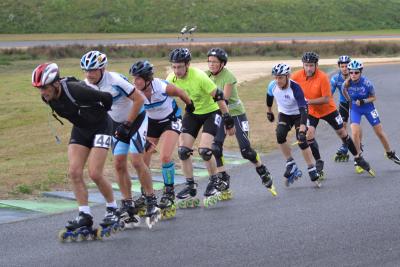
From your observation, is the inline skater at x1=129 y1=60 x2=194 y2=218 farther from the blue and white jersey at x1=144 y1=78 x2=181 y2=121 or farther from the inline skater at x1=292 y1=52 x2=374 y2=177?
the inline skater at x1=292 y1=52 x2=374 y2=177

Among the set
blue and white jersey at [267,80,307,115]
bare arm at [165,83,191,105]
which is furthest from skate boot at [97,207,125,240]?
blue and white jersey at [267,80,307,115]

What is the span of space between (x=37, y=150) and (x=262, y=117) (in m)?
7.31

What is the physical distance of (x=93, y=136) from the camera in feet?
30.8

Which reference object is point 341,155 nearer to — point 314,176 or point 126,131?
point 314,176

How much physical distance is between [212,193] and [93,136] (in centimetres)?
→ 265

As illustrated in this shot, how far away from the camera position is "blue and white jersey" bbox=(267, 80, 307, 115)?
1268cm

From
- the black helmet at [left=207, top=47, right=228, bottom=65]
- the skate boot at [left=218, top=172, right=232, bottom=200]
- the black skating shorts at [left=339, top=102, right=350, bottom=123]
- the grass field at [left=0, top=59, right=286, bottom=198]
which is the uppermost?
the black helmet at [left=207, top=47, right=228, bottom=65]

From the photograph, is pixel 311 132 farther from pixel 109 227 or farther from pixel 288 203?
pixel 109 227

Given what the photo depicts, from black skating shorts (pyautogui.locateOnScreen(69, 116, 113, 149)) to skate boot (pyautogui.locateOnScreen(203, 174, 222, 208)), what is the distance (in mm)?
2392

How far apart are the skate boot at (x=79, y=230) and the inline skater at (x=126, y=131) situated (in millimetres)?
814

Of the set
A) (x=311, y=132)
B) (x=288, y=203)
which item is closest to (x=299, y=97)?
(x=311, y=132)

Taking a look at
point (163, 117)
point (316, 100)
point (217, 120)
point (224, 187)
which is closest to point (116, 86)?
point (163, 117)

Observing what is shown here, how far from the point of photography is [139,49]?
170 feet

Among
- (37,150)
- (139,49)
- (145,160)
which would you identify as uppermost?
(145,160)
